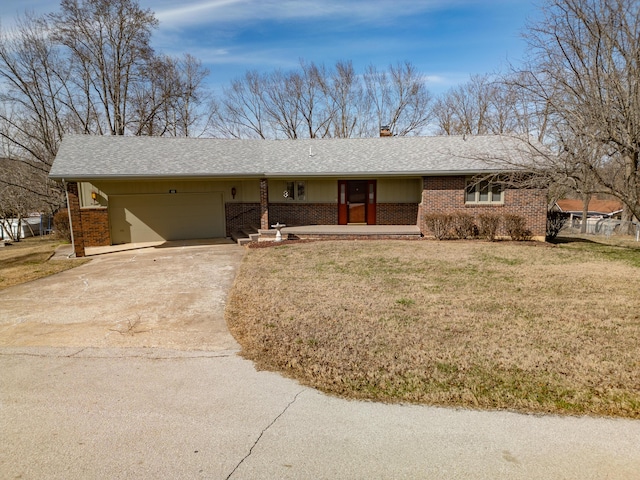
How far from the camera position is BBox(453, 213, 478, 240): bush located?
1495cm

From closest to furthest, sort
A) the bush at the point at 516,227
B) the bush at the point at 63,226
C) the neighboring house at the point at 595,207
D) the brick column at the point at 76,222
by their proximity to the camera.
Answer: the brick column at the point at 76,222
the bush at the point at 516,227
the bush at the point at 63,226
the neighboring house at the point at 595,207

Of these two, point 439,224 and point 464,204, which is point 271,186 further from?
point 464,204

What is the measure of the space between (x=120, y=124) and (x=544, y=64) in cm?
2653

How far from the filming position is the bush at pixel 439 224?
14.9 m

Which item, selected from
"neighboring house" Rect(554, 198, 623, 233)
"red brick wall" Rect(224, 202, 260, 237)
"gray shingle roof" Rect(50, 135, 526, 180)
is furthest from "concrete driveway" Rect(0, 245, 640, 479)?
"neighboring house" Rect(554, 198, 623, 233)

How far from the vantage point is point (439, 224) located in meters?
14.9

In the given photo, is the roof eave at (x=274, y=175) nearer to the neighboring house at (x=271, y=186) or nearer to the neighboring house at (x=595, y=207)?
the neighboring house at (x=271, y=186)

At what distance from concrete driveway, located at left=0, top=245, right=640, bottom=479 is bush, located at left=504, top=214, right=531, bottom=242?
474 inches

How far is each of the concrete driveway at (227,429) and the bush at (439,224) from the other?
10.9m

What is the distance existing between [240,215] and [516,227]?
10.5 meters

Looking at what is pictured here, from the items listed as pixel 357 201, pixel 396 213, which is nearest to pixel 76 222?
pixel 357 201

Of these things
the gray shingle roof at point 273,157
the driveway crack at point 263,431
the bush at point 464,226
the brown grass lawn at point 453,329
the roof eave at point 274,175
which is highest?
the gray shingle roof at point 273,157

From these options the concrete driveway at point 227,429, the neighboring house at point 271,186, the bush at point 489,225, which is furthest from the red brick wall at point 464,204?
the concrete driveway at point 227,429

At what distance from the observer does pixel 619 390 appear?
409cm
